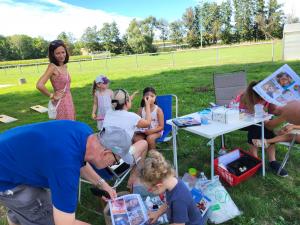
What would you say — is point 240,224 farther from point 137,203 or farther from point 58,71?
point 58,71

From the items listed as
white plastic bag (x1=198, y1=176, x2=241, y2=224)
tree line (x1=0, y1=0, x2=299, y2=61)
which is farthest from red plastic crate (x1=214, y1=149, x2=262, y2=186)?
tree line (x1=0, y1=0, x2=299, y2=61)

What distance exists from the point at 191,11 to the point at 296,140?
2518 inches

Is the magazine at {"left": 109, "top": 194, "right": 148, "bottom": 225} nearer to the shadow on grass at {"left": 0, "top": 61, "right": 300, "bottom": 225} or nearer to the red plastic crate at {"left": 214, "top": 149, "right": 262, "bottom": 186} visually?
the shadow on grass at {"left": 0, "top": 61, "right": 300, "bottom": 225}

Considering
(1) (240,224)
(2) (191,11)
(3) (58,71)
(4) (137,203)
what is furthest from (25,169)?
(2) (191,11)

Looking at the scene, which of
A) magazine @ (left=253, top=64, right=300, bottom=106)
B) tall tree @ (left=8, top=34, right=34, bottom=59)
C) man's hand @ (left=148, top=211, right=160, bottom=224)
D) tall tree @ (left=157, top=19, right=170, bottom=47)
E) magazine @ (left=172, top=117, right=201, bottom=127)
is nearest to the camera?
magazine @ (left=253, top=64, right=300, bottom=106)

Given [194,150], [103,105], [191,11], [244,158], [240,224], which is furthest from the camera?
[191,11]

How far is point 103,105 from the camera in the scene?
5.00 meters

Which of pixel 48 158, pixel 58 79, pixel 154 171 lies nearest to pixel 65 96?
pixel 58 79

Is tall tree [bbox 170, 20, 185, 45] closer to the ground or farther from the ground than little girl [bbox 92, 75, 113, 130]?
farther from the ground

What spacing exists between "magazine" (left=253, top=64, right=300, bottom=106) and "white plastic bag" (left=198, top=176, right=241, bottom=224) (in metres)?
1.27

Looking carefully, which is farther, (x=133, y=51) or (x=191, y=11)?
(x=191, y=11)

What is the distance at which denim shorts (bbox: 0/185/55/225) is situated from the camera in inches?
77.4

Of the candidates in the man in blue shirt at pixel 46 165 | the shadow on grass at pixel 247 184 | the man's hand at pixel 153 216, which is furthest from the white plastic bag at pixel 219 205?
the man in blue shirt at pixel 46 165

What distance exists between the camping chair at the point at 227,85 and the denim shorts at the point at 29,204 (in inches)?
143
